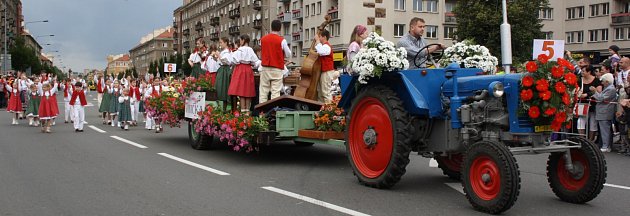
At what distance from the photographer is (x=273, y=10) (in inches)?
3524

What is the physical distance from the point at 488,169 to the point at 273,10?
3336 inches

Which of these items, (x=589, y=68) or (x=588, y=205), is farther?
(x=589, y=68)

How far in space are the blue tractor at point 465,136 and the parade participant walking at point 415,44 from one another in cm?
70

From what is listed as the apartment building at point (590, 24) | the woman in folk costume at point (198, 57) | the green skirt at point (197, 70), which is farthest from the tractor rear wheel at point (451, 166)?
the apartment building at point (590, 24)

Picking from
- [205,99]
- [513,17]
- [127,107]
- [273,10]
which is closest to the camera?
[205,99]

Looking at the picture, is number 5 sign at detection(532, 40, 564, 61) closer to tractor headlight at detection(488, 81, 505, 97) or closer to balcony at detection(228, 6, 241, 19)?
tractor headlight at detection(488, 81, 505, 97)

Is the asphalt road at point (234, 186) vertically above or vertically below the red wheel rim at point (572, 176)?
below

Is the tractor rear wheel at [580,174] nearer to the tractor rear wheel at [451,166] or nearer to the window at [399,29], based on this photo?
the tractor rear wheel at [451,166]

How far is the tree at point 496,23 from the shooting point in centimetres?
5172

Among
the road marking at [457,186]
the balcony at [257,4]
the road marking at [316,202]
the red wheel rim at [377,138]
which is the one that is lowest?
the road marking at [316,202]

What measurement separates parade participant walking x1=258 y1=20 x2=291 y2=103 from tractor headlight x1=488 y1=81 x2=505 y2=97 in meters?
4.94

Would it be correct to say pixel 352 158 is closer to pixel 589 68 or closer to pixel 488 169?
pixel 488 169

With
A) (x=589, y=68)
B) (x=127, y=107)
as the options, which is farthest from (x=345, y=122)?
(x=127, y=107)

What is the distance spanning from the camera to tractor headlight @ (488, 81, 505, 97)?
6391mm
